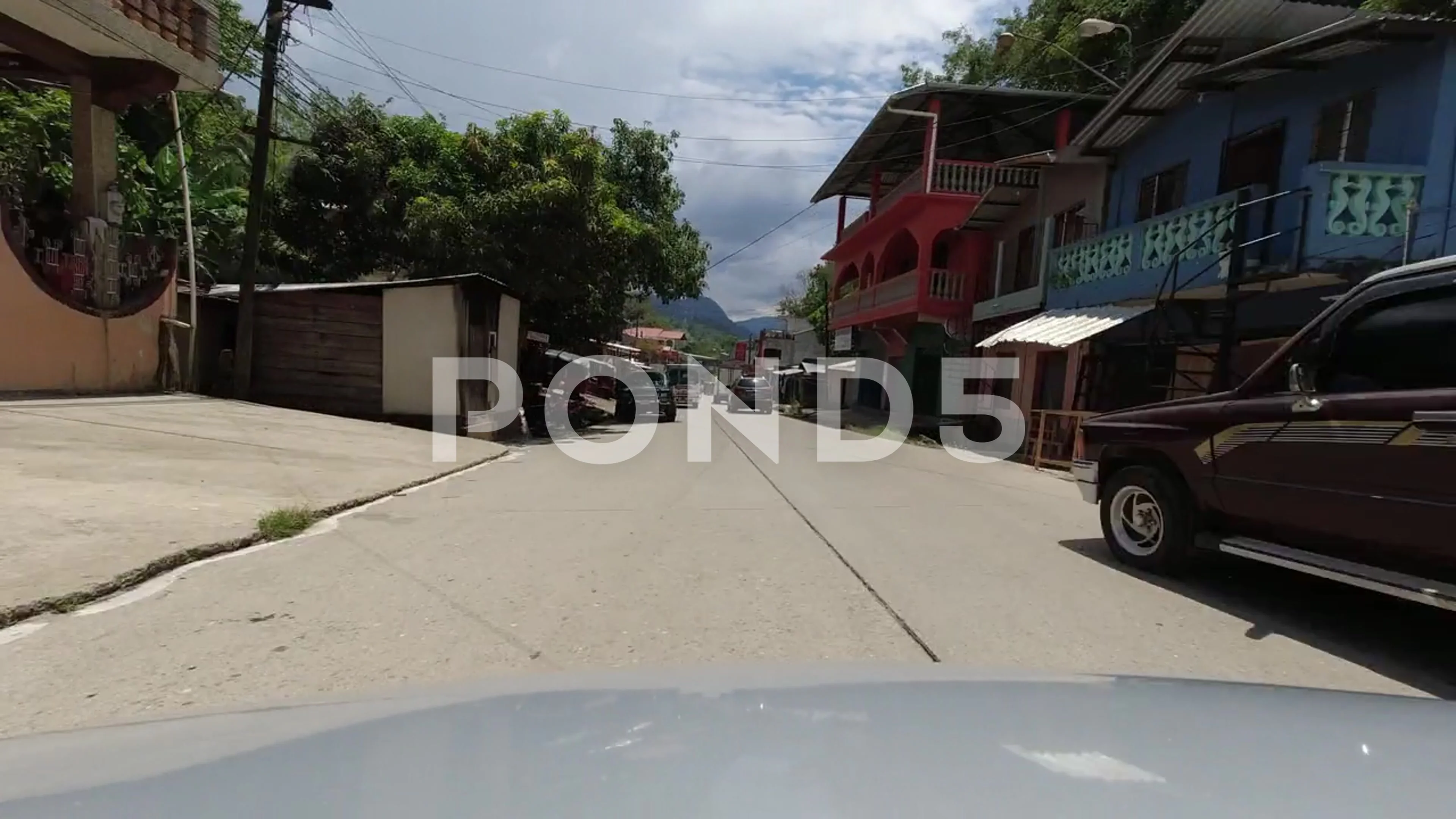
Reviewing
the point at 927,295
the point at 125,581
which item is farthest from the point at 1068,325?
the point at 125,581

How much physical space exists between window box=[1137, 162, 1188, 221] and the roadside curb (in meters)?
13.8

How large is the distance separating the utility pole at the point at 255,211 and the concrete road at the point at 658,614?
884cm

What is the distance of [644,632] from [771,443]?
13837 millimetres

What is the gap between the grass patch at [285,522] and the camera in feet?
21.1

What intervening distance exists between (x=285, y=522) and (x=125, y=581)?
173 cm

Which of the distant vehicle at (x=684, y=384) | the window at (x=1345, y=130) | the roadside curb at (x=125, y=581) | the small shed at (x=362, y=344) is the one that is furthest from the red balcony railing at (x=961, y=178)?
the roadside curb at (x=125, y=581)

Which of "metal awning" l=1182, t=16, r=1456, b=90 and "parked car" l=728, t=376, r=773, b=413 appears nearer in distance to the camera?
"metal awning" l=1182, t=16, r=1456, b=90

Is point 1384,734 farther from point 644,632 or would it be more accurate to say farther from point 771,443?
point 771,443

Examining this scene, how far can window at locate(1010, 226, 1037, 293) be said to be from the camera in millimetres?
19172

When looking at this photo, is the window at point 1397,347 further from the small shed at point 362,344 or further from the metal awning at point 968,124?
the metal awning at point 968,124

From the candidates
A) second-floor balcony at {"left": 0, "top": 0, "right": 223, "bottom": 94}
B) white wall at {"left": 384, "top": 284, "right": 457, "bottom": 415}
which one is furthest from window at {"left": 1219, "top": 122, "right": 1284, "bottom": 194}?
second-floor balcony at {"left": 0, "top": 0, "right": 223, "bottom": 94}

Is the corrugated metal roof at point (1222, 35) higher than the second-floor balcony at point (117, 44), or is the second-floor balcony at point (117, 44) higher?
the corrugated metal roof at point (1222, 35)

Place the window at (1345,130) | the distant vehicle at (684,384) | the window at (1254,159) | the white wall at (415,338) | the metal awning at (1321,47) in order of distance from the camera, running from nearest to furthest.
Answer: the metal awning at (1321,47), the window at (1345,130), the window at (1254,159), the white wall at (415,338), the distant vehicle at (684,384)

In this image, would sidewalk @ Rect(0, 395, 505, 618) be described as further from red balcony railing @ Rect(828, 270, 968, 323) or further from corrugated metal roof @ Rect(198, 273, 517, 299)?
red balcony railing @ Rect(828, 270, 968, 323)
